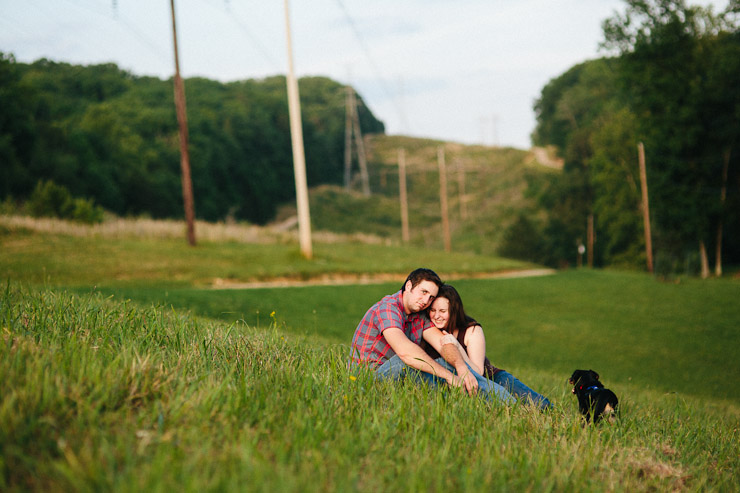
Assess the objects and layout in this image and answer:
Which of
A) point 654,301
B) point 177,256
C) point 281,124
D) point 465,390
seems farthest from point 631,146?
point 281,124

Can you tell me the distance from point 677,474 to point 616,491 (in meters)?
Result: 0.62

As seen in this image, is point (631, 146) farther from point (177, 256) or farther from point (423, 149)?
point (423, 149)

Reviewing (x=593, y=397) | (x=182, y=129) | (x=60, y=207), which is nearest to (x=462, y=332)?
(x=593, y=397)

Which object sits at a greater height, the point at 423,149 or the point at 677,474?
the point at 423,149

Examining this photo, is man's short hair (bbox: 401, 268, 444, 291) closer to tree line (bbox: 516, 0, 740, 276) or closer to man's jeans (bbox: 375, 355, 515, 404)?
man's jeans (bbox: 375, 355, 515, 404)

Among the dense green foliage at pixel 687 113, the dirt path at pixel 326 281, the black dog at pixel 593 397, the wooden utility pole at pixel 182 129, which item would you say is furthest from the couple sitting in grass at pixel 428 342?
the dense green foliage at pixel 687 113

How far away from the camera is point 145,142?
6131 centimetres

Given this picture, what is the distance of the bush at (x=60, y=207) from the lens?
29.7 metres

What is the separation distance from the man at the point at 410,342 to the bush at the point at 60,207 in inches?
1117

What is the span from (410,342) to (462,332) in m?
0.93

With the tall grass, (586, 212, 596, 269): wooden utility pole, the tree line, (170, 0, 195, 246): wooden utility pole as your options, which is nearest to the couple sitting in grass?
the tall grass

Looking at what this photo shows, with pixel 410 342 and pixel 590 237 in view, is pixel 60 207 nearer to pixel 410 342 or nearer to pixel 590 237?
pixel 410 342

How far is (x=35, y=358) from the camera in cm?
251

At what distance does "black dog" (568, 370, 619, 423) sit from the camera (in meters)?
3.95
